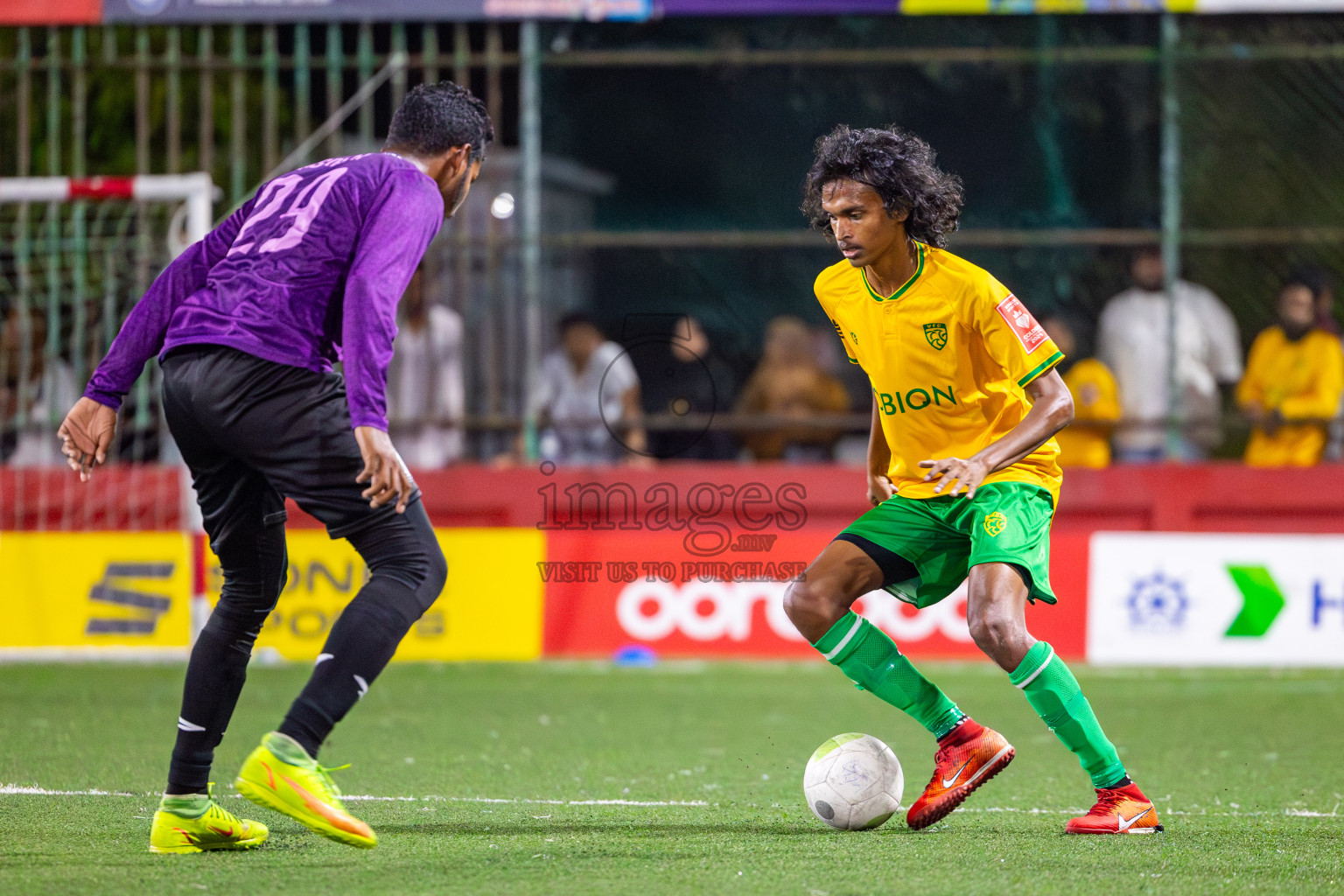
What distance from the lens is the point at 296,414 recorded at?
3775 mm

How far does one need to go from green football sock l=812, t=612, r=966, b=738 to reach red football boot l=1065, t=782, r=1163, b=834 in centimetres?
47

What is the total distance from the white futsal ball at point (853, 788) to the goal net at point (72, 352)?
6838mm

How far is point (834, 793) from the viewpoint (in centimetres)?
446

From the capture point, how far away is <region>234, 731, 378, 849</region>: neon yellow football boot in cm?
351

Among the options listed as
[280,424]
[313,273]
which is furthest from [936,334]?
[280,424]

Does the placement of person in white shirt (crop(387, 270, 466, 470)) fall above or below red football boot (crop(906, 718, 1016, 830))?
above

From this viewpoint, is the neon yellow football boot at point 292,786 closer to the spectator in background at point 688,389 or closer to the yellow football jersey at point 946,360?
the yellow football jersey at point 946,360

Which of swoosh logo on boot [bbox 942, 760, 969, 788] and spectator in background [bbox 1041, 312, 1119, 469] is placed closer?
swoosh logo on boot [bbox 942, 760, 969, 788]

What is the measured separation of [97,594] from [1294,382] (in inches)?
304

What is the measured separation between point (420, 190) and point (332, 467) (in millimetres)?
703

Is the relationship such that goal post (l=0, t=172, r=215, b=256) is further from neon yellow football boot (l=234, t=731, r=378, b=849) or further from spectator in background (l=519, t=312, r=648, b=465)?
neon yellow football boot (l=234, t=731, r=378, b=849)

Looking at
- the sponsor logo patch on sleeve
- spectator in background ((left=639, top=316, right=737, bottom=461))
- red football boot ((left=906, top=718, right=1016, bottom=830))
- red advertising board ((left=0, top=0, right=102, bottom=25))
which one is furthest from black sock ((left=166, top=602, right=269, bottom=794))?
red advertising board ((left=0, top=0, right=102, bottom=25))

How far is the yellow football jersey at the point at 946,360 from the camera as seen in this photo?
179 inches

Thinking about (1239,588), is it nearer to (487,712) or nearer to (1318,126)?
(1318,126)
